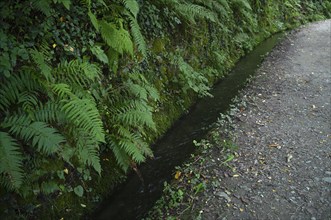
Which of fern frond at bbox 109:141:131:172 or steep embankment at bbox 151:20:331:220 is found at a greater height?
fern frond at bbox 109:141:131:172

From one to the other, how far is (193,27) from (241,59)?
291 centimetres

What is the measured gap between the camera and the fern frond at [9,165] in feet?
9.59

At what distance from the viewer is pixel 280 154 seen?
454 centimetres

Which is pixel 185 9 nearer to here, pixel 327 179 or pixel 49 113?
pixel 49 113

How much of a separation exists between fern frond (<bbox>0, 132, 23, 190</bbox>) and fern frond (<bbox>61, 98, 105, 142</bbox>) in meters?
0.63

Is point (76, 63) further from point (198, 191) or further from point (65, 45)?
point (198, 191)

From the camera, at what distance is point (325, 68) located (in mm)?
7766

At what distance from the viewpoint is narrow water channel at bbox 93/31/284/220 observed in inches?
162

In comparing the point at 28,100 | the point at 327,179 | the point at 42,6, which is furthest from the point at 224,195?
the point at 42,6

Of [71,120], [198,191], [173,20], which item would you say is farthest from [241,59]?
[71,120]

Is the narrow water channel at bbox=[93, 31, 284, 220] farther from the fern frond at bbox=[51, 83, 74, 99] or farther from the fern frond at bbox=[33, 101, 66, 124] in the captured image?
the fern frond at bbox=[51, 83, 74, 99]

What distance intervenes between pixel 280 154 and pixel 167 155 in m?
1.67

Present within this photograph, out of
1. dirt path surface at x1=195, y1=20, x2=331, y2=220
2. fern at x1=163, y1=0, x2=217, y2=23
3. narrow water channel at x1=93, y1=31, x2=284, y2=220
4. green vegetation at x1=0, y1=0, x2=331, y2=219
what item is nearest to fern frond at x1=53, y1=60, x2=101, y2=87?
green vegetation at x1=0, y1=0, x2=331, y2=219

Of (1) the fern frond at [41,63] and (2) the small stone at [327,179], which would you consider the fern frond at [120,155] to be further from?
(2) the small stone at [327,179]
